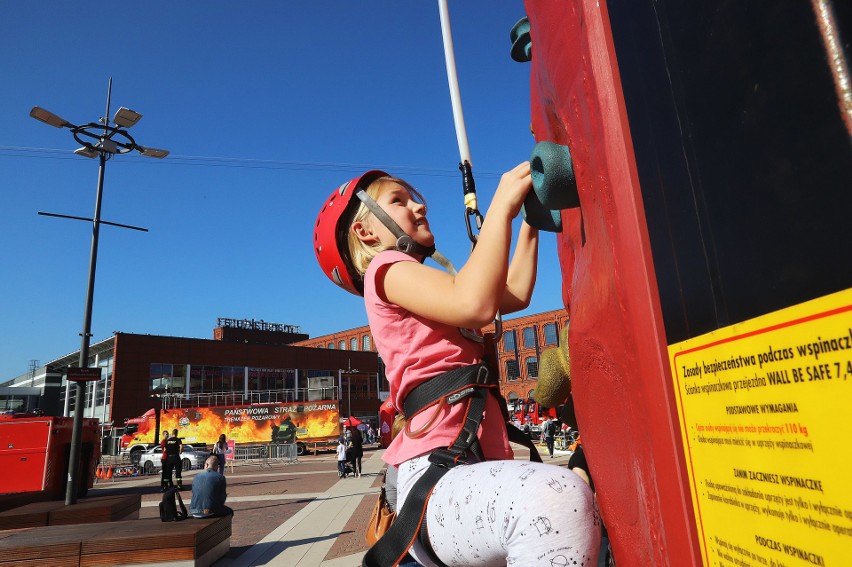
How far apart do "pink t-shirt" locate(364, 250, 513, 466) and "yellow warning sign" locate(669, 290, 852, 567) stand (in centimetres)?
71

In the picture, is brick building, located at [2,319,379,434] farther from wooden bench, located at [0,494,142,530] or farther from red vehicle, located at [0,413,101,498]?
wooden bench, located at [0,494,142,530]

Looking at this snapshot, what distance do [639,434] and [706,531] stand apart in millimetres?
141

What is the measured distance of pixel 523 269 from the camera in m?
1.56

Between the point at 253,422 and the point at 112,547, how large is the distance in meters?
25.3

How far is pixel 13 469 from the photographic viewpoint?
11719mm

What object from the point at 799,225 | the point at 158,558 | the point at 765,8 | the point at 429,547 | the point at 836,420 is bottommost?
the point at 158,558

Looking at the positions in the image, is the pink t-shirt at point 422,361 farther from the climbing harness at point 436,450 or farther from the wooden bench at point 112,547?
the wooden bench at point 112,547

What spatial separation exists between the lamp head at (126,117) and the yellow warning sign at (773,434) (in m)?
11.8

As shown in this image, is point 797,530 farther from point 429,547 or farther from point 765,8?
point 429,547

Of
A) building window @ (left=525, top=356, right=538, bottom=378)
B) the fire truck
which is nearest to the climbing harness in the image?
the fire truck

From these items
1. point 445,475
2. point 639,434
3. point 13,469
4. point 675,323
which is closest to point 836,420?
point 675,323

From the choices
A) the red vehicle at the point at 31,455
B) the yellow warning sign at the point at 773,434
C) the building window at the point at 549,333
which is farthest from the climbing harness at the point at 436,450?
the building window at the point at 549,333

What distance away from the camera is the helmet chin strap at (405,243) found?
1.50 m

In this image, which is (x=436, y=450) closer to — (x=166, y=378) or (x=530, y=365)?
(x=166, y=378)
